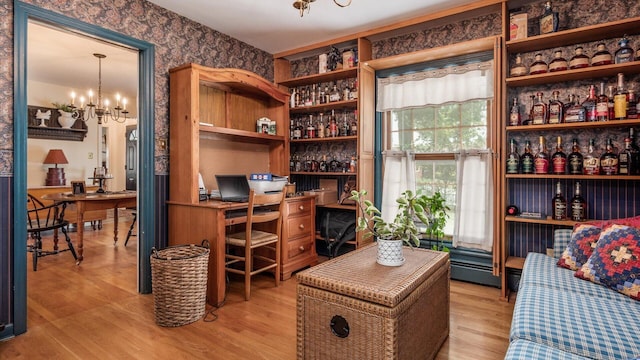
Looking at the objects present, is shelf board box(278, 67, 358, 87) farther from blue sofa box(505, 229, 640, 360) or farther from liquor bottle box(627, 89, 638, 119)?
blue sofa box(505, 229, 640, 360)

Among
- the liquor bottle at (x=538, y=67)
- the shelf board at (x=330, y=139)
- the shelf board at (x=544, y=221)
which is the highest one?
the liquor bottle at (x=538, y=67)

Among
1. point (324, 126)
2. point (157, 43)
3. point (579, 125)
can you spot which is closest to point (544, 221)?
point (579, 125)

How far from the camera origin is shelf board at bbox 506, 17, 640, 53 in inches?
99.9

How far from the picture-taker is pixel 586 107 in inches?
108

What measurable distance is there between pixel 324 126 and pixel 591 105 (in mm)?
2544

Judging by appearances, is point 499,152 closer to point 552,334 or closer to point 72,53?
point 552,334

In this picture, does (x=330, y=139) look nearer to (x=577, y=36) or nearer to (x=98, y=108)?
(x=577, y=36)

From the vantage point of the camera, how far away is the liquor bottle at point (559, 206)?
279 cm

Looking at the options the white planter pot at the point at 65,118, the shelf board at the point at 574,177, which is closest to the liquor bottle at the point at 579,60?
the shelf board at the point at 574,177

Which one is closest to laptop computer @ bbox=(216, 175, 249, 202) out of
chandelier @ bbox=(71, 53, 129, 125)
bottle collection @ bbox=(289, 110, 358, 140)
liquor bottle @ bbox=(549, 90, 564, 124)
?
bottle collection @ bbox=(289, 110, 358, 140)

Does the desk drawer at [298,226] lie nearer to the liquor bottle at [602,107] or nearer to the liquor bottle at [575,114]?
the liquor bottle at [575,114]

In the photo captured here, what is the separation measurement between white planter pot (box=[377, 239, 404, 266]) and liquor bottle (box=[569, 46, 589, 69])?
7.01ft

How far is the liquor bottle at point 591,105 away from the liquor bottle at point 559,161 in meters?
0.25

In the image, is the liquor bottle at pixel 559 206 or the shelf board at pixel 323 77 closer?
the liquor bottle at pixel 559 206
